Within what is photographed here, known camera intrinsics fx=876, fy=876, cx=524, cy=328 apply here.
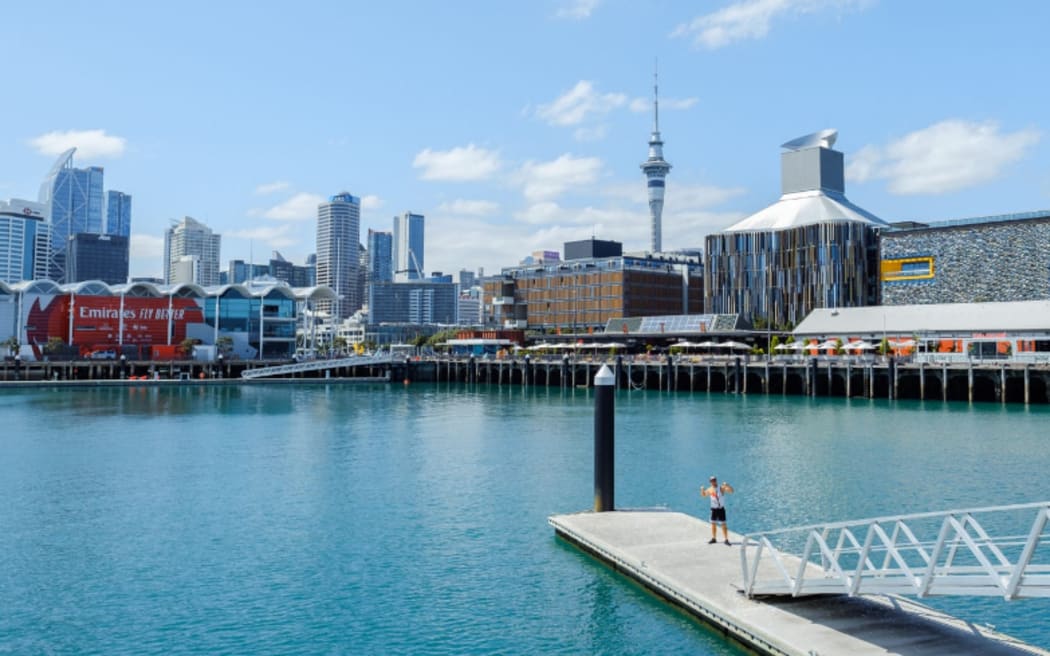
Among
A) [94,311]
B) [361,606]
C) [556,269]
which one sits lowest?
[361,606]

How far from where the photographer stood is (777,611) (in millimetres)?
18188

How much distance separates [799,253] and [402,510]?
135081mm

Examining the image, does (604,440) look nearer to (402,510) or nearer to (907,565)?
(402,510)

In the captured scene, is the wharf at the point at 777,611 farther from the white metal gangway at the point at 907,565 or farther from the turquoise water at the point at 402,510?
the turquoise water at the point at 402,510

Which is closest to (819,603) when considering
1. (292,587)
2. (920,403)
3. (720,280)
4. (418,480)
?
(292,587)

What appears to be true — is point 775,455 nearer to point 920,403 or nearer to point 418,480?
point 418,480

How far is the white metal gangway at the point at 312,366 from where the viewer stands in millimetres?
125375

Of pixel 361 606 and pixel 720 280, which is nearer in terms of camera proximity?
pixel 361 606

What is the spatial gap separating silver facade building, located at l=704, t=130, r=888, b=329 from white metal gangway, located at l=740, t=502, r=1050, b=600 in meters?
127

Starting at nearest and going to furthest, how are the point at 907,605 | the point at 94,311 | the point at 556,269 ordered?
the point at 907,605
the point at 94,311
the point at 556,269

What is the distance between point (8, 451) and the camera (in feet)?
164

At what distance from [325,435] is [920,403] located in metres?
53.8

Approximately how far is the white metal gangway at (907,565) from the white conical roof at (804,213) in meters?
140

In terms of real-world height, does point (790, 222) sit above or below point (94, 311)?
above
